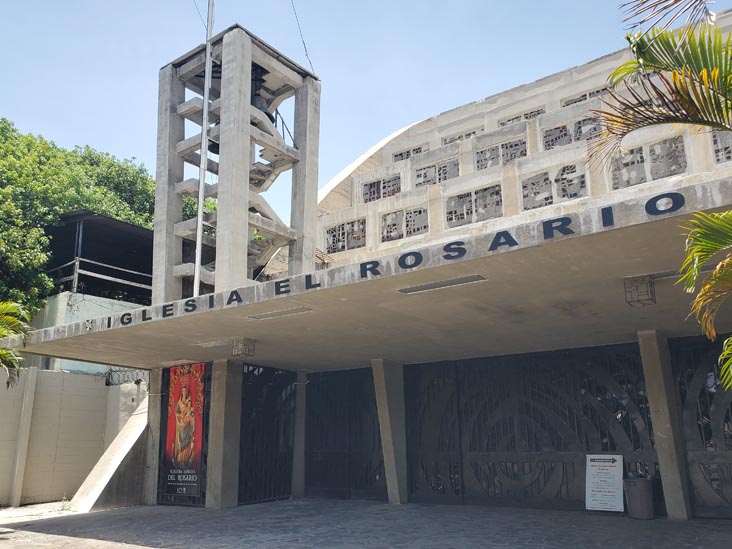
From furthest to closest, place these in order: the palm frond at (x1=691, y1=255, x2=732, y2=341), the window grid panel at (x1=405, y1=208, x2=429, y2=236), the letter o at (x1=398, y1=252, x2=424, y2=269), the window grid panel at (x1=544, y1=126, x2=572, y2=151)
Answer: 1. the window grid panel at (x1=405, y1=208, x2=429, y2=236)
2. the window grid panel at (x1=544, y1=126, x2=572, y2=151)
3. the letter o at (x1=398, y1=252, x2=424, y2=269)
4. the palm frond at (x1=691, y1=255, x2=732, y2=341)

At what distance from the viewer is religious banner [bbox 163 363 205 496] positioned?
18234mm

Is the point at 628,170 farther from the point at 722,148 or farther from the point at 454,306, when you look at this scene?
the point at 454,306

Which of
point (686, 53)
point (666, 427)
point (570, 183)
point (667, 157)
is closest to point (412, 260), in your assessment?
point (686, 53)

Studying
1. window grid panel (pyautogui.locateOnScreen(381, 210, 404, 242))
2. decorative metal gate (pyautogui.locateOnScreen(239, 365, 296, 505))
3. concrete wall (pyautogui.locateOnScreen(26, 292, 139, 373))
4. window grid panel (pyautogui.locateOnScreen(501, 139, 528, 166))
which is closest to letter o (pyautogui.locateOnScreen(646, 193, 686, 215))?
decorative metal gate (pyautogui.locateOnScreen(239, 365, 296, 505))

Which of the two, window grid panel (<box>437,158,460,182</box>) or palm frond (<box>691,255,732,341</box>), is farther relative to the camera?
window grid panel (<box>437,158,460,182</box>)

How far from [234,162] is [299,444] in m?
13.2

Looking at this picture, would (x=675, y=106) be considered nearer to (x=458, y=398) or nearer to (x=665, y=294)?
(x=665, y=294)

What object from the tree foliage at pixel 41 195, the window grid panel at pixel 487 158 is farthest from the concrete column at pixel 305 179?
the window grid panel at pixel 487 158

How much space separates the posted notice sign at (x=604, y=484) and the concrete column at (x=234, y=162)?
16237mm

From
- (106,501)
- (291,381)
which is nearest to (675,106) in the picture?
(291,381)

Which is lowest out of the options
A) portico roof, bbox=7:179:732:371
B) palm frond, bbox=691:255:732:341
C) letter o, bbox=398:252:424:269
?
palm frond, bbox=691:255:732:341

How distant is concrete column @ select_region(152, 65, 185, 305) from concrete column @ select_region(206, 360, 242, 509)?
1012 cm

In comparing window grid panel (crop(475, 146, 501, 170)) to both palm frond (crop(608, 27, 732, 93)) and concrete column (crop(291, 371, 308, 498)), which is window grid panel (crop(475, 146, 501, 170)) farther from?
palm frond (crop(608, 27, 732, 93))

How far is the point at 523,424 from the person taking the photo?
16.6 m
